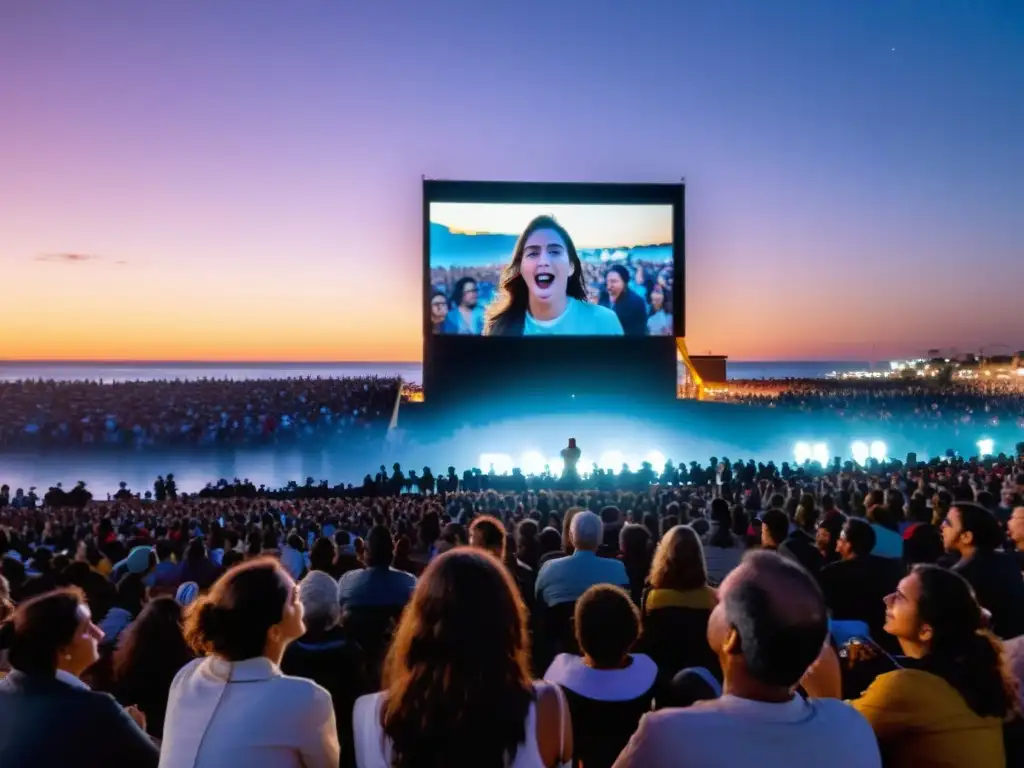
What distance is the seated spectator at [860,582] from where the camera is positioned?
405cm

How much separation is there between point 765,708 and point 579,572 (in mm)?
2452

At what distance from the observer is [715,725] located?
65.4 inches

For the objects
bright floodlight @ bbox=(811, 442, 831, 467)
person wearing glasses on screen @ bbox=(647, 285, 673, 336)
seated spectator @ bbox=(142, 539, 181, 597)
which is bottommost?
bright floodlight @ bbox=(811, 442, 831, 467)

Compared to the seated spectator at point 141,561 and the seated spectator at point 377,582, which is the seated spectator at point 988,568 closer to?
the seated spectator at point 377,582

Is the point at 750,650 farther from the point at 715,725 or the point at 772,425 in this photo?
the point at 772,425

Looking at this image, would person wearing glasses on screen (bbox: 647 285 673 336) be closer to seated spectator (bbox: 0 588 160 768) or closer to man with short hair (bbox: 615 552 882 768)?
seated spectator (bbox: 0 588 160 768)

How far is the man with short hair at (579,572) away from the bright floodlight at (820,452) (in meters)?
18.0

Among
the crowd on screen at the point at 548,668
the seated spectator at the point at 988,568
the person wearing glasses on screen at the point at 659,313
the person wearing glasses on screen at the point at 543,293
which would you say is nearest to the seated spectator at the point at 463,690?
the crowd on screen at the point at 548,668

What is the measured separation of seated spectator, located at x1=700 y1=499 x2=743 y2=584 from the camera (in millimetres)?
4953

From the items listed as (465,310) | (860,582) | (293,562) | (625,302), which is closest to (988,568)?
(860,582)

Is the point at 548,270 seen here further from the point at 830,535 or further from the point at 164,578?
the point at 164,578

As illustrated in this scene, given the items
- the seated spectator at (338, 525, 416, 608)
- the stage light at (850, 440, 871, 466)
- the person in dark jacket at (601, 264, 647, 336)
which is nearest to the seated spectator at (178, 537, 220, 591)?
the seated spectator at (338, 525, 416, 608)

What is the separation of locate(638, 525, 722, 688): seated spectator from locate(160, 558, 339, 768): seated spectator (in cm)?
161

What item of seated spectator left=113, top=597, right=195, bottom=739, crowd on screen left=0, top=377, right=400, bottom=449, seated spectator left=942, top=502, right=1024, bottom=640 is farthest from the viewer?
crowd on screen left=0, top=377, right=400, bottom=449
